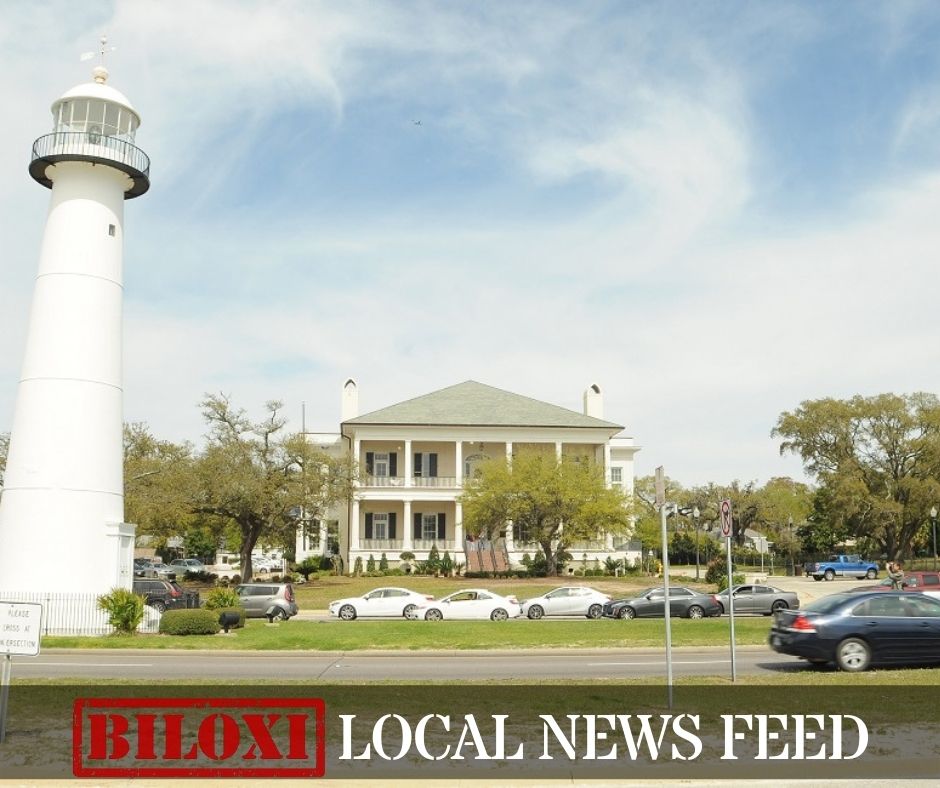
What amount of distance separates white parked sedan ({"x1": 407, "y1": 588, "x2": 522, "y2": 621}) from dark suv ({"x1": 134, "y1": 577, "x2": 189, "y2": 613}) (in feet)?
35.5

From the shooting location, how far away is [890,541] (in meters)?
66.9

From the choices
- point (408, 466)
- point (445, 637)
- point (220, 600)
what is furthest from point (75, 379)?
point (408, 466)

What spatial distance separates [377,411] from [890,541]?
120 ft

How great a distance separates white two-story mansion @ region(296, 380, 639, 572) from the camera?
209 feet

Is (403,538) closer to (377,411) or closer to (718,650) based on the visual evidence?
(377,411)

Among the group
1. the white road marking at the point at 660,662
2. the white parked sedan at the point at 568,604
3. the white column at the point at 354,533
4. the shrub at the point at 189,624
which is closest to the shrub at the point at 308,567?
the white column at the point at 354,533

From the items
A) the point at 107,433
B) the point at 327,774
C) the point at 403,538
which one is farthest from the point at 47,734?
the point at 403,538

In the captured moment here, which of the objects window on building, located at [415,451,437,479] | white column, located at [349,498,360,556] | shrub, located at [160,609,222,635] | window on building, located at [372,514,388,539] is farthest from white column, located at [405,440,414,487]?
shrub, located at [160,609,222,635]

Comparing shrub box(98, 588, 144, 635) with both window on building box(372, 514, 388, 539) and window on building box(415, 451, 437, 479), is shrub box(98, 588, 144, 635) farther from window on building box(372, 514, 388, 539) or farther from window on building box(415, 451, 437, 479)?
window on building box(415, 451, 437, 479)

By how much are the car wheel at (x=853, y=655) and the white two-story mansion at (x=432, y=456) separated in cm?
Result: 4617

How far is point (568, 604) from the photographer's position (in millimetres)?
34344

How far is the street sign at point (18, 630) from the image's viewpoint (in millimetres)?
9656

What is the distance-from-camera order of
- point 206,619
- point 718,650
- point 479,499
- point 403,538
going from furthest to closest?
point 403,538 < point 479,499 < point 206,619 < point 718,650

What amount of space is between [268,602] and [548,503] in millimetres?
21633
